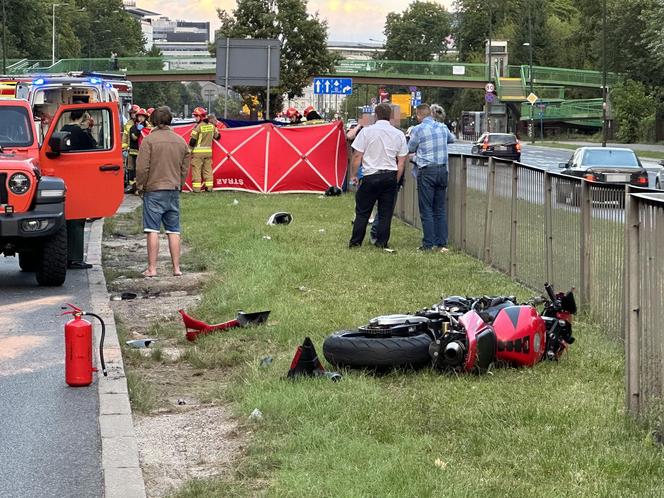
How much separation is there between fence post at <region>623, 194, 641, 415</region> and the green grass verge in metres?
0.14

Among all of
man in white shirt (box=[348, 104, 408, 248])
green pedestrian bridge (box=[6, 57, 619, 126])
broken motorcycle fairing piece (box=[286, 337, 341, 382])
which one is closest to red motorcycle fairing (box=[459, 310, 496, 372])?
broken motorcycle fairing piece (box=[286, 337, 341, 382])

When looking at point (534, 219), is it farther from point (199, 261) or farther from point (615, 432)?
point (615, 432)

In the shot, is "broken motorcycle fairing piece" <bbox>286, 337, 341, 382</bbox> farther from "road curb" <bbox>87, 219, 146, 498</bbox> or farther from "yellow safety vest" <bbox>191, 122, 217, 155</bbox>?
"yellow safety vest" <bbox>191, 122, 217, 155</bbox>

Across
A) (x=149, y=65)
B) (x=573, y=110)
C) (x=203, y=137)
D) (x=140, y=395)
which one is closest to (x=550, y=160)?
(x=203, y=137)

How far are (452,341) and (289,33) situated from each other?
6209 centimetres

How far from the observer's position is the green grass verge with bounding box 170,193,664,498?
5730 mm

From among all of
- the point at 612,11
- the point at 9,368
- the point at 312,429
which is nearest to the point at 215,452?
the point at 312,429

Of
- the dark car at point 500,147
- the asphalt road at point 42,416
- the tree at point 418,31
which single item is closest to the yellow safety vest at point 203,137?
the asphalt road at point 42,416

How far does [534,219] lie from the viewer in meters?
12.5

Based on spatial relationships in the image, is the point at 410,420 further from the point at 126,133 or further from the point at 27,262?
the point at 126,133

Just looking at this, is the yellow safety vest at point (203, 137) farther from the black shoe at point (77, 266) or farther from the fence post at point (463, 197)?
the black shoe at point (77, 266)

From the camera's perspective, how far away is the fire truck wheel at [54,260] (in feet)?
44.7

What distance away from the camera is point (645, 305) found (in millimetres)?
6781

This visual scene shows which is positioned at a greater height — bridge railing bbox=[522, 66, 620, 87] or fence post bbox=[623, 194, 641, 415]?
bridge railing bbox=[522, 66, 620, 87]
